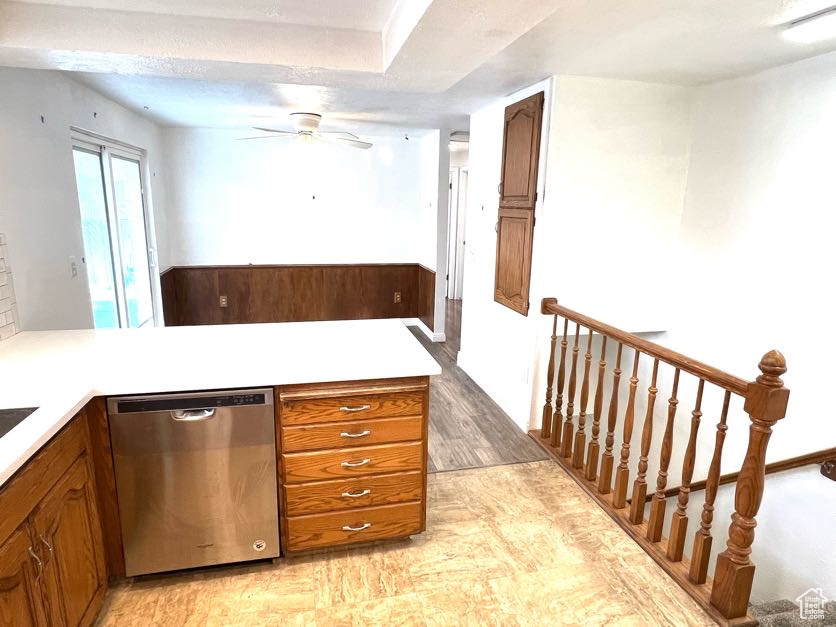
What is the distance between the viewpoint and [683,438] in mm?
3504

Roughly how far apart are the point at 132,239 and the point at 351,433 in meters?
3.38

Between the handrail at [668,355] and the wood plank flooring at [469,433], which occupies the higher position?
the handrail at [668,355]

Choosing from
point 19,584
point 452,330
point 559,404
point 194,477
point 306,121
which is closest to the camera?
point 19,584

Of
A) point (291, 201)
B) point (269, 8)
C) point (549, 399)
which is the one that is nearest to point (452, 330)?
point (291, 201)

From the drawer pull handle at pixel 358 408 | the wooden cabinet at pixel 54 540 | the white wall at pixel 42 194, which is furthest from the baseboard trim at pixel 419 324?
the wooden cabinet at pixel 54 540

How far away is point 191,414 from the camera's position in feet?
5.90

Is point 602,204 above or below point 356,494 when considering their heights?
above

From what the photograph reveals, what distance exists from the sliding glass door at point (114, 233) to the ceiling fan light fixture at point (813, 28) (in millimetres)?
3758

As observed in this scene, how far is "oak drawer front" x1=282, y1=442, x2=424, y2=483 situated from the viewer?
1.96m

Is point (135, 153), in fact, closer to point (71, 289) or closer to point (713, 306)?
point (71, 289)

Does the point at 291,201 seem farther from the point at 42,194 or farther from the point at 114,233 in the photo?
the point at 42,194

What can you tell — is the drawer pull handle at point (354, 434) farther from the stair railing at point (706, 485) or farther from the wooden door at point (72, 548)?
the stair railing at point (706, 485)

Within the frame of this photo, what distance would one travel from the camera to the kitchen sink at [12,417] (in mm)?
1392

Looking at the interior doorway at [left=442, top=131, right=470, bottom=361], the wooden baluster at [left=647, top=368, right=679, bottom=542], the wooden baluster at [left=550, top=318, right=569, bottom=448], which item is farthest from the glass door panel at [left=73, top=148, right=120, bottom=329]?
the interior doorway at [left=442, top=131, right=470, bottom=361]
